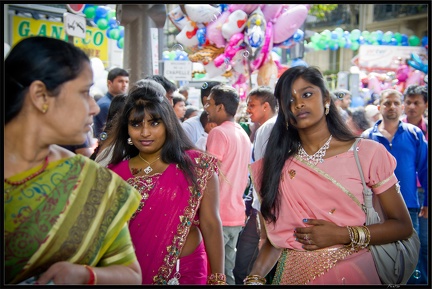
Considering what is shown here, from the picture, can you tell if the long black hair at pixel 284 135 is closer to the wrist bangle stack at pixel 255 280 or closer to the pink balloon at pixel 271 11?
the wrist bangle stack at pixel 255 280

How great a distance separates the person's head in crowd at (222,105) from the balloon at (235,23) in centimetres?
260

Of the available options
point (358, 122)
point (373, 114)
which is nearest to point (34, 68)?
point (358, 122)

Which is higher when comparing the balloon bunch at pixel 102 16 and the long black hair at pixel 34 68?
the balloon bunch at pixel 102 16

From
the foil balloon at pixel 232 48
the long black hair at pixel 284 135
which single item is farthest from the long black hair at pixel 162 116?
the foil balloon at pixel 232 48

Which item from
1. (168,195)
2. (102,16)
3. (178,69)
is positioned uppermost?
(102,16)

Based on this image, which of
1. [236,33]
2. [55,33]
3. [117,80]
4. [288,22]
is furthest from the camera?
[55,33]

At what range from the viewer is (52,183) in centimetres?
148

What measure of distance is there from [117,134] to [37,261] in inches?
52.5

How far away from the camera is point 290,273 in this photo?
2.36 metres

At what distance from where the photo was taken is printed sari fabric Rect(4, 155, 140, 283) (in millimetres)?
1447

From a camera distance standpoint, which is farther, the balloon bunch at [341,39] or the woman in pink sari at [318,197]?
the balloon bunch at [341,39]

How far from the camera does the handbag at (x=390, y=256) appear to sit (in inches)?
90.6

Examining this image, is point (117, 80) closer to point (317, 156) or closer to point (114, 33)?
point (317, 156)

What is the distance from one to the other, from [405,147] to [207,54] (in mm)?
3687
